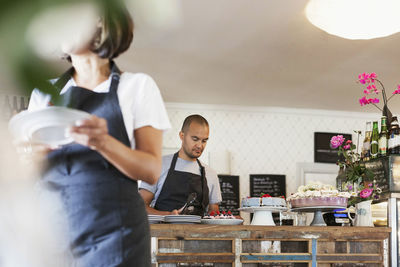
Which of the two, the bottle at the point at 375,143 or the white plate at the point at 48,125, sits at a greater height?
the bottle at the point at 375,143

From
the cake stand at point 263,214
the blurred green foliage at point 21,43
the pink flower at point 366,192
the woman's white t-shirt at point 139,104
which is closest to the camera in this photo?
the blurred green foliage at point 21,43

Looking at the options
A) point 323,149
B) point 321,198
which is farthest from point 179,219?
point 323,149

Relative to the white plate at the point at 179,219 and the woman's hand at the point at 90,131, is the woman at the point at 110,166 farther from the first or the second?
the white plate at the point at 179,219

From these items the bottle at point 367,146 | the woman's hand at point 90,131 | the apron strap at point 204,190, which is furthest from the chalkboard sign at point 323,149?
the woman's hand at point 90,131

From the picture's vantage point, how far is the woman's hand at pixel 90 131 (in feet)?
2.16

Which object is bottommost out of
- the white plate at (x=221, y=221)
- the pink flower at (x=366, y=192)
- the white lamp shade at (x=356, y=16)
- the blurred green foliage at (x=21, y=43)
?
the white plate at (x=221, y=221)

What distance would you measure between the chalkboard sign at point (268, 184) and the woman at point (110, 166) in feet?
20.0

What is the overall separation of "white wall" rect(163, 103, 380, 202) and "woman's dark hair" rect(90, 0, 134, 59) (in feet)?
20.4

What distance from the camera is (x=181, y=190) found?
13.1 ft

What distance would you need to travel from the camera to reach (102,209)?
852 mm

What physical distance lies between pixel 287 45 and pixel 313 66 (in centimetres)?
68

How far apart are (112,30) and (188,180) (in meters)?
3.57

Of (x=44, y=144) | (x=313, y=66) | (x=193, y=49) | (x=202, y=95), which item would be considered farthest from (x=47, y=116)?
(x=202, y=95)

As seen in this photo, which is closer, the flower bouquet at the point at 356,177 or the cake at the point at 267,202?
the cake at the point at 267,202
